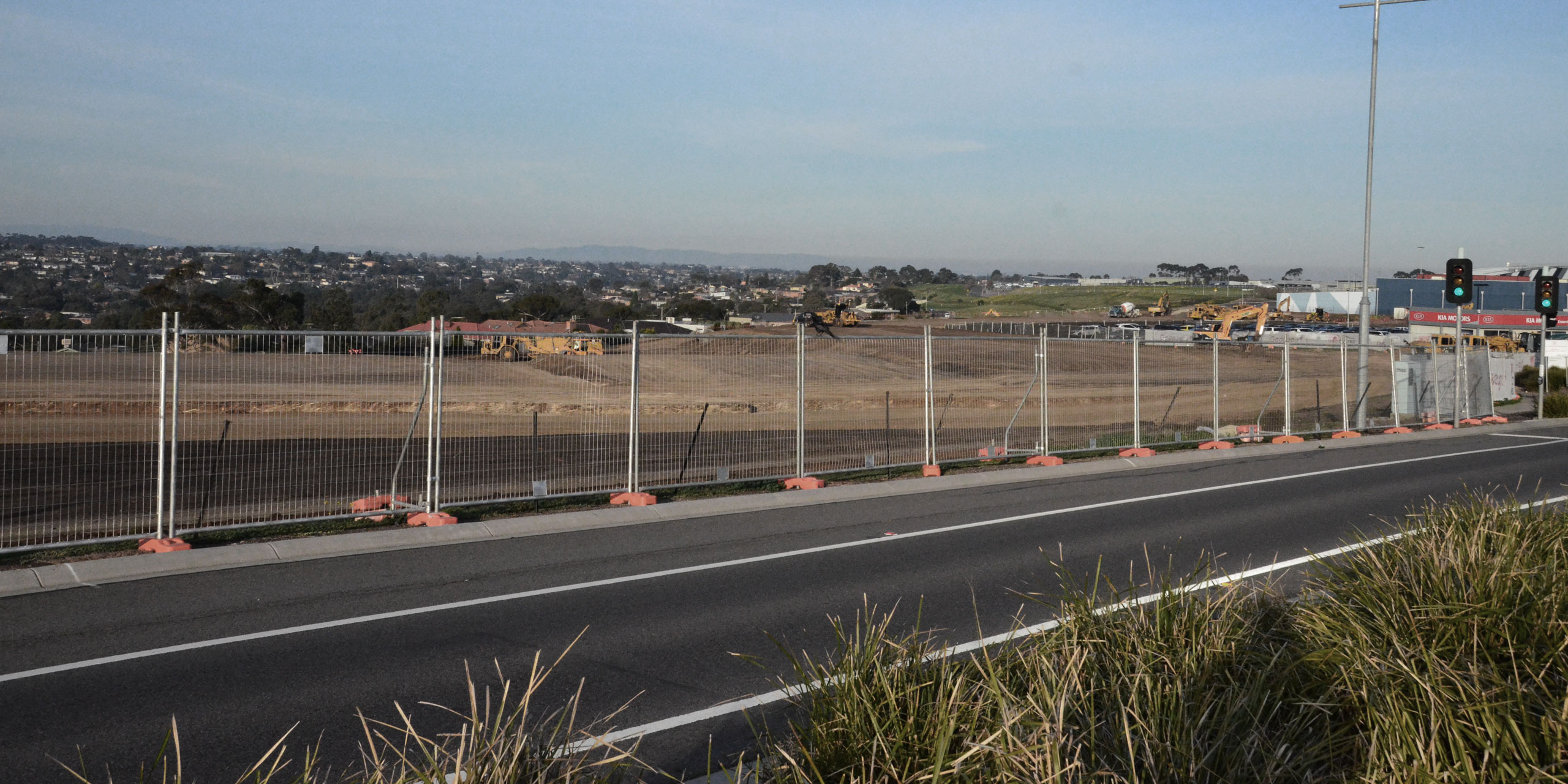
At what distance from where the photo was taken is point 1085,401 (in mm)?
25828

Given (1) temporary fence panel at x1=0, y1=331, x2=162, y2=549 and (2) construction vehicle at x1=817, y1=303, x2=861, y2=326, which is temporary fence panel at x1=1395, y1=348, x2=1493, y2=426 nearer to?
(1) temporary fence panel at x1=0, y1=331, x2=162, y2=549

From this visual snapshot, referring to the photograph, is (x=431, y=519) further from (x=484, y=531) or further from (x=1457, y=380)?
(x=1457, y=380)

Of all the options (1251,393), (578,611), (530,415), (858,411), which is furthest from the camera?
(1251,393)

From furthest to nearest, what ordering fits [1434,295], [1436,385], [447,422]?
[1434,295], [1436,385], [447,422]

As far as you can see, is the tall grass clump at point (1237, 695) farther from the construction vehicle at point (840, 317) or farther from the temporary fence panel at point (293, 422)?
the construction vehicle at point (840, 317)

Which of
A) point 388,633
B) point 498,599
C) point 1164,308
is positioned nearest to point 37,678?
point 388,633

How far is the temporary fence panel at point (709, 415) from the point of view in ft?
53.4

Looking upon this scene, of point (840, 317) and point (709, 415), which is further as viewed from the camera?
point (840, 317)

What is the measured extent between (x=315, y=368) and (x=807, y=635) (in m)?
8.27

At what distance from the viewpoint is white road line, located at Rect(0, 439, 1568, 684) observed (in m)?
7.56

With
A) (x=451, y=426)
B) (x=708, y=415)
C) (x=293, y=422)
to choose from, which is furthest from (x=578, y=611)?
(x=451, y=426)

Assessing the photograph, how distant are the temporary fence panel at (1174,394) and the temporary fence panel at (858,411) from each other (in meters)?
5.19

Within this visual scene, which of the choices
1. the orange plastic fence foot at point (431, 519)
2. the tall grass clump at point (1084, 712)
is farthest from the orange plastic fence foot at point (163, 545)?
the tall grass clump at point (1084, 712)

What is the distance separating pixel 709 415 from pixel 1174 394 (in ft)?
43.9
